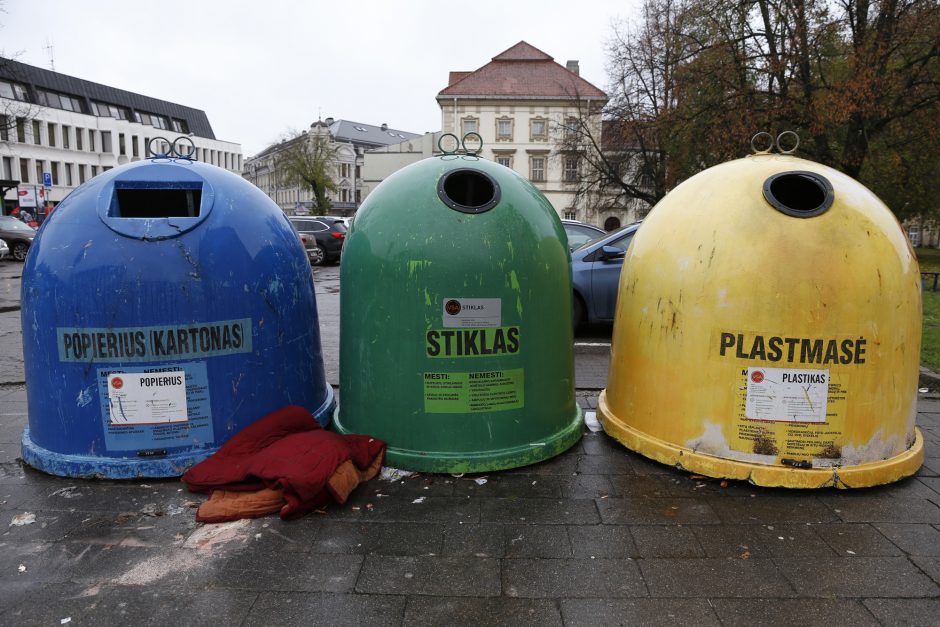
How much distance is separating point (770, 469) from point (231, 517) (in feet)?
8.65

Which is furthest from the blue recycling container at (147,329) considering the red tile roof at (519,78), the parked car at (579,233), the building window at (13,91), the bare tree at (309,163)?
the bare tree at (309,163)

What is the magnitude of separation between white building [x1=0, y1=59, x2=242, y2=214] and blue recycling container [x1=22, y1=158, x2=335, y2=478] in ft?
158

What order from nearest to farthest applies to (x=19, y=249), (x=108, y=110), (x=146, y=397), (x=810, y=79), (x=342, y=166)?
(x=146, y=397) < (x=810, y=79) < (x=19, y=249) < (x=108, y=110) < (x=342, y=166)

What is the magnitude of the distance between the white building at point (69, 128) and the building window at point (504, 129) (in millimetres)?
24853

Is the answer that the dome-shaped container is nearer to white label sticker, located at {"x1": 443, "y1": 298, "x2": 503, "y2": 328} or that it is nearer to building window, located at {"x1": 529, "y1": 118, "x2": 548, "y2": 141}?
white label sticker, located at {"x1": 443, "y1": 298, "x2": 503, "y2": 328}

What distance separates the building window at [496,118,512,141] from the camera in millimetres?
50750

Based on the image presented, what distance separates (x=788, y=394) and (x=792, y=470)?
392mm

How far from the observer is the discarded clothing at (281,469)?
2859 mm

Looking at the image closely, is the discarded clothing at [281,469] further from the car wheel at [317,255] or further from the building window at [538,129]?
the building window at [538,129]

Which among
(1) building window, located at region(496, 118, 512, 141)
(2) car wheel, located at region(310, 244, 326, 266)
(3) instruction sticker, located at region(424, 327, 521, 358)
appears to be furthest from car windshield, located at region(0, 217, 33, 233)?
(1) building window, located at region(496, 118, 512, 141)

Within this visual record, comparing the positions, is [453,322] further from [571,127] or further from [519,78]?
[519,78]

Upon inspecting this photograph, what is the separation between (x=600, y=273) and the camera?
308 inches

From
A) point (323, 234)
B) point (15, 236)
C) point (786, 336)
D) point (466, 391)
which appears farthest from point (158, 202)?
point (15, 236)

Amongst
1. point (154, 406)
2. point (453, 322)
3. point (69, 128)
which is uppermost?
point (69, 128)
